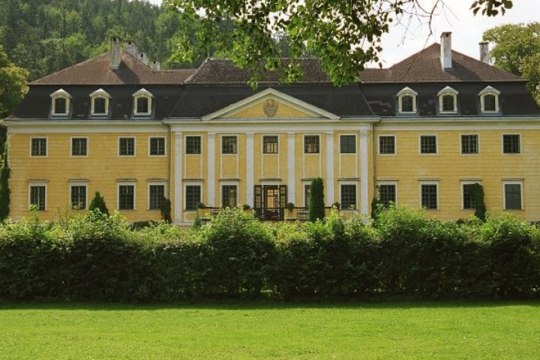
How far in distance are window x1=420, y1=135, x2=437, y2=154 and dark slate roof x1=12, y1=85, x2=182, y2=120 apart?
1389cm

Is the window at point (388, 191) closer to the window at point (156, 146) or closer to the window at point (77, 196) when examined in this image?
the window at point (156, 146)

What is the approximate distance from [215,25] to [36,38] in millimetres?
111996

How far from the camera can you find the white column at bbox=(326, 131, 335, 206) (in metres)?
38.0

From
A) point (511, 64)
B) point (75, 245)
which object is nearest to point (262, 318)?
point (75, 245)

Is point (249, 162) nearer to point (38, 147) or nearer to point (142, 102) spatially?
point (142, 102)

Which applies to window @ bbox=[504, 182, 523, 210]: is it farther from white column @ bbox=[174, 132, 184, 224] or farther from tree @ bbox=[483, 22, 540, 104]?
white column @ bbox=[174, 132, 184, 224]

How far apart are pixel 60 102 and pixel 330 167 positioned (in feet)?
50.8

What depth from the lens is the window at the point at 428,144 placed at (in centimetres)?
3844

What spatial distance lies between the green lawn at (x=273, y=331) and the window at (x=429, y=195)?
22745 millimetres

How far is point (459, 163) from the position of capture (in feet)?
126

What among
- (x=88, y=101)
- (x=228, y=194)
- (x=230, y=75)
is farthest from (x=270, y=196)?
(x=88, y=101)

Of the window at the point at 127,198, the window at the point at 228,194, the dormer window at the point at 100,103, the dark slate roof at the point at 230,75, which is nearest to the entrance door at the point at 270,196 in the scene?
the window at the point at 228,194

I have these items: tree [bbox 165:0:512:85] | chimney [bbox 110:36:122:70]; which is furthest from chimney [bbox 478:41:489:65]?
tree [bbox 165:0:512:85]

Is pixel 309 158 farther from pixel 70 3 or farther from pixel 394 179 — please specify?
pixel 70 3
